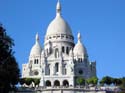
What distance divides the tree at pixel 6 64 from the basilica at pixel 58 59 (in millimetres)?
68539

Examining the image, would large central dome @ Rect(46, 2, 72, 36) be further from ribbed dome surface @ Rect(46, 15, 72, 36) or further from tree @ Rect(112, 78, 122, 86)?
tree @ Rect(112, 78, 122, 86)

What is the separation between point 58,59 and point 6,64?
253 ft

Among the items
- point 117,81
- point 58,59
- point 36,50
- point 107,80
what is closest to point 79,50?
point 58,59

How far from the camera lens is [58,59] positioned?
142250mm

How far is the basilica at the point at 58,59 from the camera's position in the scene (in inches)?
5438

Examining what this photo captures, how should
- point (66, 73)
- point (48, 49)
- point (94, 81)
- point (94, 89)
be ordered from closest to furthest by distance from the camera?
point (94, 89) < point (94, 81) < point (66, 73) < point (48, 49)

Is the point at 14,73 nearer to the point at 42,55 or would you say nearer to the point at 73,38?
the point at 42,55

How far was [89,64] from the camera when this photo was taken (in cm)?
14650

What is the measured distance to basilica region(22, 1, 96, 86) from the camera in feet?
453

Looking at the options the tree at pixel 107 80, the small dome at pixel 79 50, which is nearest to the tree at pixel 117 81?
the tree at pixel 107 80

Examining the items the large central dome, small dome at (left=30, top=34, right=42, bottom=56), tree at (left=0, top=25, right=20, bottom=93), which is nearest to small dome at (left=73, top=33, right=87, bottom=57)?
the large central dome

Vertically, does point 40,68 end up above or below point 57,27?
below

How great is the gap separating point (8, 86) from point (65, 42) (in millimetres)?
86772

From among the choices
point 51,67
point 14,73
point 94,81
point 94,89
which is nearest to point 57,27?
point 51,67
